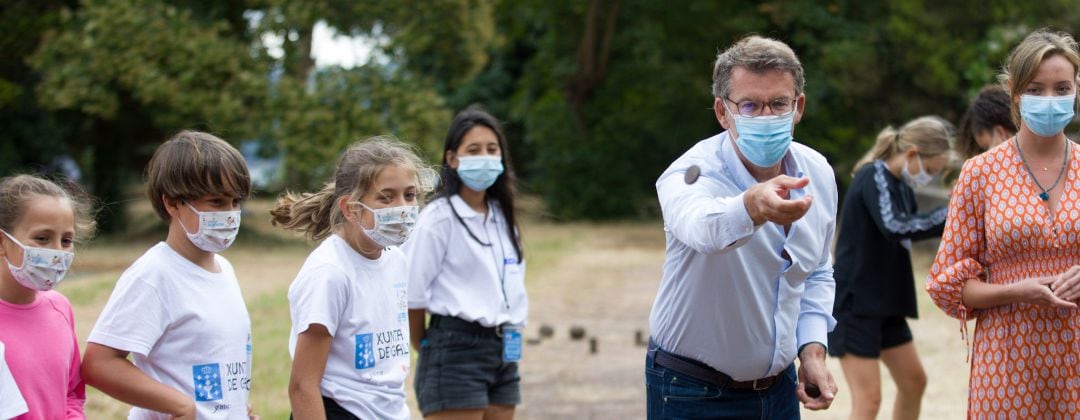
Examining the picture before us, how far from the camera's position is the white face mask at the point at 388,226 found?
4.26 m

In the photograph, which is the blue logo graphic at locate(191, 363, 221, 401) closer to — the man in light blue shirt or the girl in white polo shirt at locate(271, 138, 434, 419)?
the girl in white polo shirt at locate(271, 138, 434, 419)

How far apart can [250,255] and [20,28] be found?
243 inches

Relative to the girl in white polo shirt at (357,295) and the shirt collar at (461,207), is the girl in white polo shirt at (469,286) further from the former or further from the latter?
the girl in white polo shirt at (357,295)

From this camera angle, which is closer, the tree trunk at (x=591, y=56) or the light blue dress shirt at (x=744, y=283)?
the light blue dress shirt at (x=744, y=283)

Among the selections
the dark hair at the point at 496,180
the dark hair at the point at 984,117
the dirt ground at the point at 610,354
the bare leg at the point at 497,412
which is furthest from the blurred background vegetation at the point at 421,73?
the dark hair at the point at 984,117

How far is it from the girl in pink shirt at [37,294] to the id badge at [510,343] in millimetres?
2278

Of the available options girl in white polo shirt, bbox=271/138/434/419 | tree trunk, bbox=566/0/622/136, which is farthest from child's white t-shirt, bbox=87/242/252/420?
tree trunk, bbox=566/0/622/136

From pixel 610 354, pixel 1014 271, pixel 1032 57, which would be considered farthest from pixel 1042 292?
pixel 610 354

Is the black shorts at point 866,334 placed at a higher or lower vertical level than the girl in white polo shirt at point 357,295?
lower

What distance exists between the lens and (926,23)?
2602cm

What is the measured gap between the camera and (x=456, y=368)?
5582mm

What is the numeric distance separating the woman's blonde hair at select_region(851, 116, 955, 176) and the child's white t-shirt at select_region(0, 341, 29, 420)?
4.23 meters

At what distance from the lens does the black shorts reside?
20.3ft

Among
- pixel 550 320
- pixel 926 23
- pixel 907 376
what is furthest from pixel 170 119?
pixel 907 376
